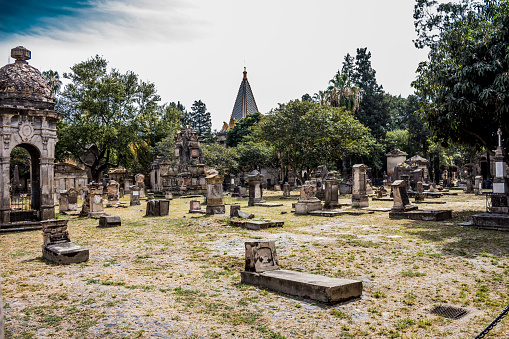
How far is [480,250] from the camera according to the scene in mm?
8656

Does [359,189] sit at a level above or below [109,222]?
above

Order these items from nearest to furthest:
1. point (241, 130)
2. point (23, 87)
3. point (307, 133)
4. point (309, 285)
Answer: point (309, 285) → point (23, 87) → point (307, 133) → point (241, 130)

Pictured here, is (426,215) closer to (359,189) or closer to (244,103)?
(359,189)

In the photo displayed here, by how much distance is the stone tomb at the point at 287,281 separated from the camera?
17.9 ft

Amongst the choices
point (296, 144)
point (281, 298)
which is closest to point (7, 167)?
point (281, 298)

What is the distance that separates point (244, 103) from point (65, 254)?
60852mm

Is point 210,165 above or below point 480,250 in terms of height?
above

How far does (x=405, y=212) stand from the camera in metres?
14.8

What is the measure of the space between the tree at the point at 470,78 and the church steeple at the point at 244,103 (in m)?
50.2

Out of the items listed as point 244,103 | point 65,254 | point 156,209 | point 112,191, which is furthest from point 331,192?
point 244,103

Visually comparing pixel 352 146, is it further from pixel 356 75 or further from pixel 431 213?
pixel 356 75

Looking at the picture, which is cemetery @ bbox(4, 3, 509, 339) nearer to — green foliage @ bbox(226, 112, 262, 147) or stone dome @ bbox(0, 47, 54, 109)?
stone dome @ bbox(0, 47, 54, 109)

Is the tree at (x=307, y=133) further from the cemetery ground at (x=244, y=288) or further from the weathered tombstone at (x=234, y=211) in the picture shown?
the cemetery ground at (x=244, y=288)

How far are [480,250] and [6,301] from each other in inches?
359
